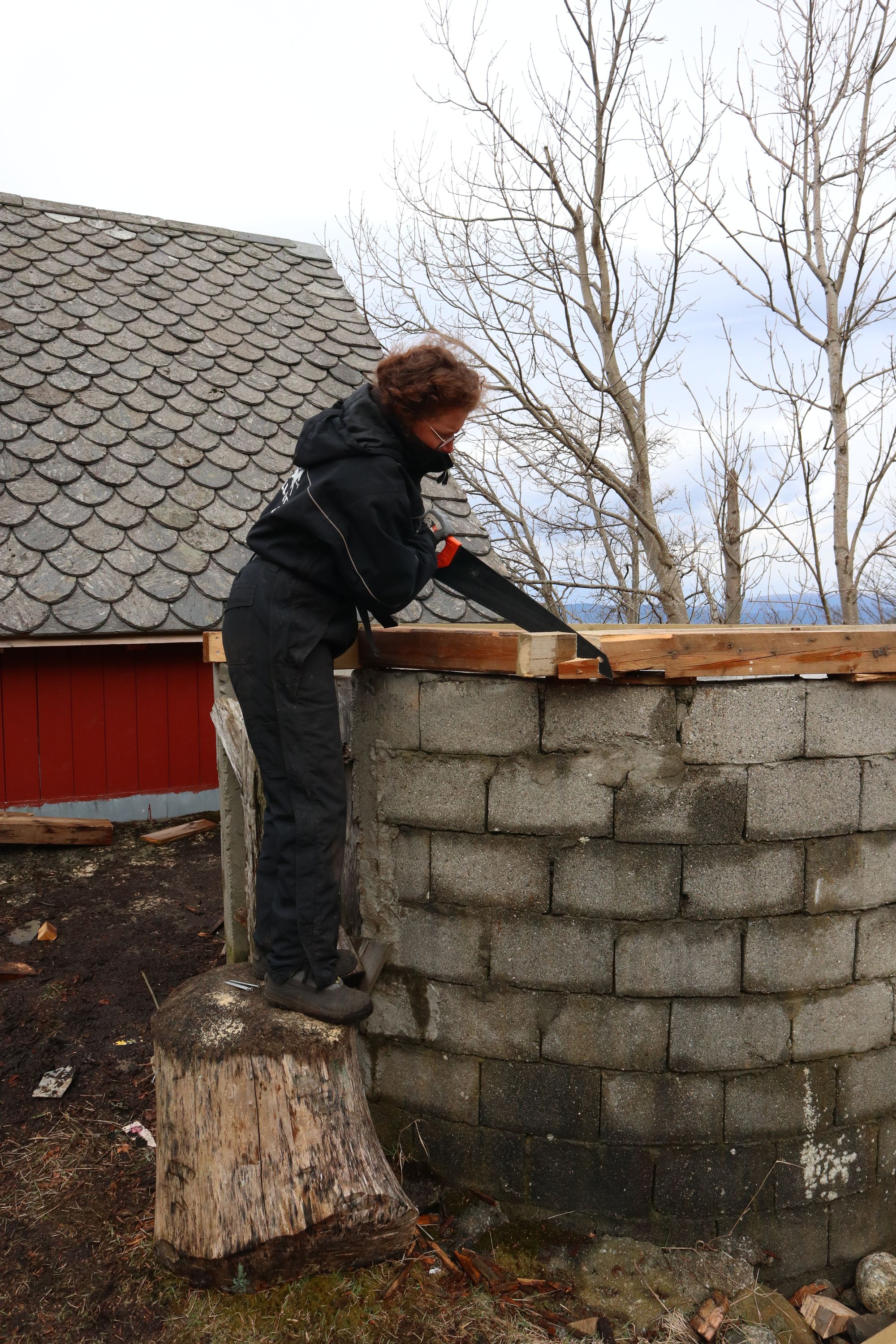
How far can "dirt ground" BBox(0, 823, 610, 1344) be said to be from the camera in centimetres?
274

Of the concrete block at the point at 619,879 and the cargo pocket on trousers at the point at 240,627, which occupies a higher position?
the cargo pocket on trousers at the point at 240,627

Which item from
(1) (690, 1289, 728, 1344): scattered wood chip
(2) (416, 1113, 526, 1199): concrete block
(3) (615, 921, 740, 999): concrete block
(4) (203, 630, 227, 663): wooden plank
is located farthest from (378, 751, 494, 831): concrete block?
(1) (690, 1289, 728, 1344): scattered wood chip

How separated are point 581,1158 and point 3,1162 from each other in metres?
2.05

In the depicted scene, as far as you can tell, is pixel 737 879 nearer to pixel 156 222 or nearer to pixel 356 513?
pixel 356 513

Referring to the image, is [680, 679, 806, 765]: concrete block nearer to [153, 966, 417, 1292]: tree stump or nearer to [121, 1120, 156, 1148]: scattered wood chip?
[153, 966, 417, 1292]: tree stump

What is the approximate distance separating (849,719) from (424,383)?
1762mm

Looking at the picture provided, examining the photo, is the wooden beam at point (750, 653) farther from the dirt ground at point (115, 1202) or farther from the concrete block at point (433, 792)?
the dirt ground at point (115, 1202)

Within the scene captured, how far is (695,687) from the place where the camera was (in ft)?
10.3

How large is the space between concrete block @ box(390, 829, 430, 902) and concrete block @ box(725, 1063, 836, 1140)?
1196 millimetres

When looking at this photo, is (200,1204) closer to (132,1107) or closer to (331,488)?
(132,1107)

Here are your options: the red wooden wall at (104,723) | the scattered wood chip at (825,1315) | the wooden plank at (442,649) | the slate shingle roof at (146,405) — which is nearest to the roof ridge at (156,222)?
the slate shingle roof at (146,405)

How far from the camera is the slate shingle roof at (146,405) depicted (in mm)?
6312

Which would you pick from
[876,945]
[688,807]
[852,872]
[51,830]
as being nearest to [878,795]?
[852,872]

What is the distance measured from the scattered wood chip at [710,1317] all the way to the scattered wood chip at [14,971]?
333cm
